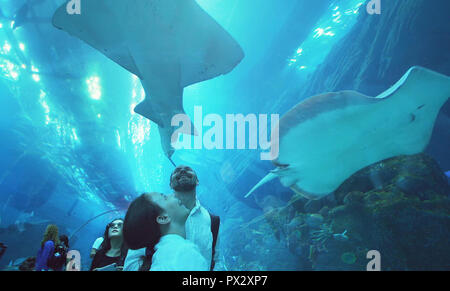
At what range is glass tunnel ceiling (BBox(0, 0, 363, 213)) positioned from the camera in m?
4.99

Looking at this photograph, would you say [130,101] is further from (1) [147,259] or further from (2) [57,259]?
(1) [147,259]

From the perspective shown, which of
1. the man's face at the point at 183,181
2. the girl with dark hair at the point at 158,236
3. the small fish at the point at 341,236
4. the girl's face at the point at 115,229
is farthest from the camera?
the small fish at the point at 341,236

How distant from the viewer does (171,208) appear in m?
0.91

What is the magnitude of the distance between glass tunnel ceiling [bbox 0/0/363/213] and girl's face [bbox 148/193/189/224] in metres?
4.73

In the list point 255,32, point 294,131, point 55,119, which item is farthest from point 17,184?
point 294,131

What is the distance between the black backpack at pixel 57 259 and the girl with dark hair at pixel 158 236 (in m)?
2.01

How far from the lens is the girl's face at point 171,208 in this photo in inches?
35.1

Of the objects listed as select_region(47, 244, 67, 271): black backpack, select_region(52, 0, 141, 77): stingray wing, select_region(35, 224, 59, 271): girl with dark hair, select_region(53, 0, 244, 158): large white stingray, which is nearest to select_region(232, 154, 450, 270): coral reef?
select_region(53, 0, 244, 158): large white stingray

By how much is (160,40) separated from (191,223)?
2.84m

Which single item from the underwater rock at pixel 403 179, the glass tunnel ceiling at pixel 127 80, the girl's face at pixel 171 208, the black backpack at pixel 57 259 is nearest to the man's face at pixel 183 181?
the girl's face at pixel 171 208

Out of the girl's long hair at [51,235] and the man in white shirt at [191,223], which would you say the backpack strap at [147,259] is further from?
the girl's long hair at [51,235]

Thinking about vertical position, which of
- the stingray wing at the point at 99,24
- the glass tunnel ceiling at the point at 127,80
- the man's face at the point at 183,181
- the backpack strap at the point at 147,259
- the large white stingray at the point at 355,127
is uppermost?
the glass tunnel ceiling at the point at 127,80

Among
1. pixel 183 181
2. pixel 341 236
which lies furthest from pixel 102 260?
pixel 341 236
